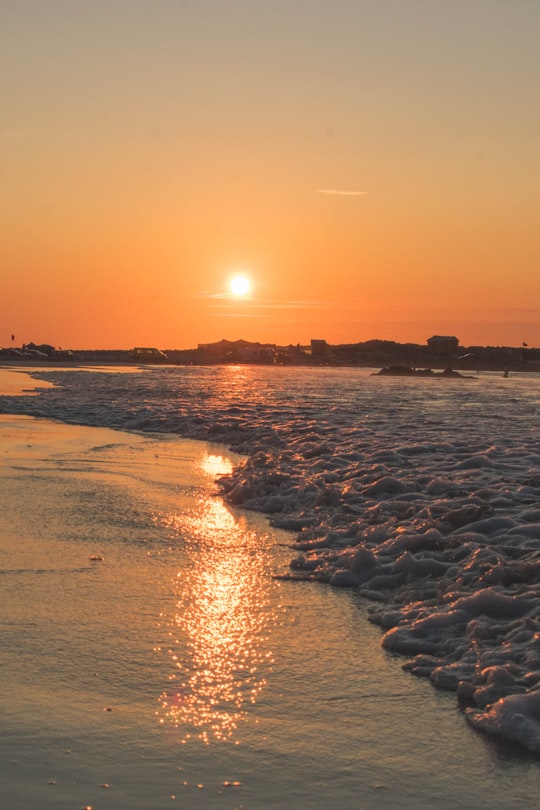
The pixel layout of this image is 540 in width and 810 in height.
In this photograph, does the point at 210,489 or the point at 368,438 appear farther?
the point at 368,438

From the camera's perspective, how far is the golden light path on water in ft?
14.0

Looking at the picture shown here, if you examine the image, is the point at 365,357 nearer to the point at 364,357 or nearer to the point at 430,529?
the point at 364,357

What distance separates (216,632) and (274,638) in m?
0.40

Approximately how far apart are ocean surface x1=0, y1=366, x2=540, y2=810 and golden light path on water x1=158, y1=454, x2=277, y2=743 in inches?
0.8

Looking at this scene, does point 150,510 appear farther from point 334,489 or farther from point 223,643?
point 223,643

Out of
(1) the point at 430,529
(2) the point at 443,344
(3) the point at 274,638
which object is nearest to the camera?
(3) the point at 274,638

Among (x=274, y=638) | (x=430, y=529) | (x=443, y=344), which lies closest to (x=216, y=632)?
(x=274, y=638)

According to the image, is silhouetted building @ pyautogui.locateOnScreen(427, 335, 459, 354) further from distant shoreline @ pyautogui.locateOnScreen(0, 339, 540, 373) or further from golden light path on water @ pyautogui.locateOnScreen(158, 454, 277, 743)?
golden light path on water @ pyautogui.locateOnScreen(158, 454, 277, 743)

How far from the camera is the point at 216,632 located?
5547 mm

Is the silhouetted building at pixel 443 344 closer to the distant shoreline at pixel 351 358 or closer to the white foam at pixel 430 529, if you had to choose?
the distant shoreline at pixel 351 358

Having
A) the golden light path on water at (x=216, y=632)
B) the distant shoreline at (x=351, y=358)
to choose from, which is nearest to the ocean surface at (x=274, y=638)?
the golden light path on water at (x=216, y=632)

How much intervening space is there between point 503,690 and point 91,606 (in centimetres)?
291

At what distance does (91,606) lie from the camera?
5898 mm

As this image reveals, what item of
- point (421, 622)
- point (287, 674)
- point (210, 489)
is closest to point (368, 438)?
point (210, 489)
